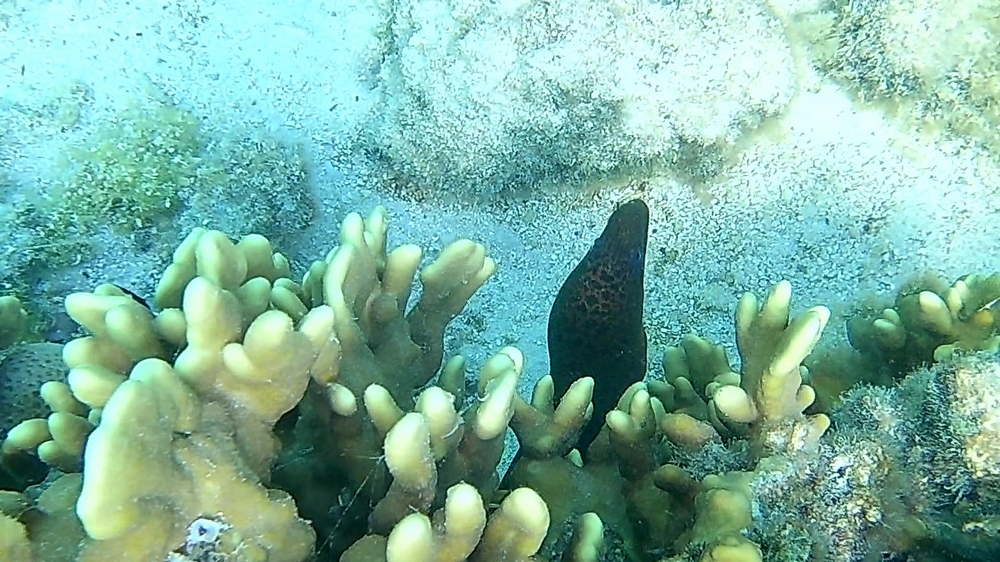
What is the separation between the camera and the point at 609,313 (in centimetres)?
327

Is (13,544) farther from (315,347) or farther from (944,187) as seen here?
(944,187)

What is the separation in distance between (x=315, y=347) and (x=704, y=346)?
5.45 feet

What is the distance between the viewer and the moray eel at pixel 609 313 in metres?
3.26

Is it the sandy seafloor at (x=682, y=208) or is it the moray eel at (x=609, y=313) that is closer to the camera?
the moray eel at (x=609, y=313)

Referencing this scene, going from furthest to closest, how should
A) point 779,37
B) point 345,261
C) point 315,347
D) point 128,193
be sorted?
point 779,37
point 128,193
point 345,261
point 315,347

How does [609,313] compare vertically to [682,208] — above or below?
above

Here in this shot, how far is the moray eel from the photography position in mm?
3264

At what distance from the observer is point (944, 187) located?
4293mm

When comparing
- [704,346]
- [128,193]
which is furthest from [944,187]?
[128,193]

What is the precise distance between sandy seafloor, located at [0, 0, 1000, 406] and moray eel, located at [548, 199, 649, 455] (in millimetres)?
832

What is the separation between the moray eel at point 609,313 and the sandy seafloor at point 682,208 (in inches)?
32.8

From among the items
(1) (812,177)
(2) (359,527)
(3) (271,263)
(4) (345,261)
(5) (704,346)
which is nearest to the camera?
(2) (359,527)

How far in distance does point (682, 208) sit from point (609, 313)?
129cm

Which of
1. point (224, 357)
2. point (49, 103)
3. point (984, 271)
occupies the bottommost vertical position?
point (984, 271)
